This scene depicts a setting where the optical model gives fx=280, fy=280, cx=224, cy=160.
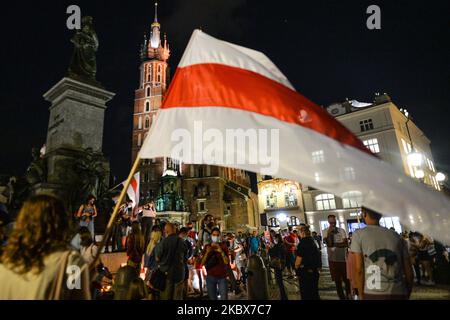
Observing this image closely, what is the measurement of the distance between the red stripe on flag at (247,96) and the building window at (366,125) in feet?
120

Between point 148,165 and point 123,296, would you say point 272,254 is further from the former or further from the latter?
point 148,165

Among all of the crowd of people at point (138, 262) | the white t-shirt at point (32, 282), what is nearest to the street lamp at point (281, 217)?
the crowd of people at point (138, 262)

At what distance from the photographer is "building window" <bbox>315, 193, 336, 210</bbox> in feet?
117

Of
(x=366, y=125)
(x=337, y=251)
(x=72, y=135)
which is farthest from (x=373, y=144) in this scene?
(x=72, y=135)

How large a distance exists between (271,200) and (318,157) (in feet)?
132

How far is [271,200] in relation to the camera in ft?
139

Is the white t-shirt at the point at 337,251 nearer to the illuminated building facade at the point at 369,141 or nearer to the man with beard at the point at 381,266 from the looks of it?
the man with beard at the point at 381,266

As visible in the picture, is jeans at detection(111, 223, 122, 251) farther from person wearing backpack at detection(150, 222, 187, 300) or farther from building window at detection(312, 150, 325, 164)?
building window at detection(312, 150, 325, 164)

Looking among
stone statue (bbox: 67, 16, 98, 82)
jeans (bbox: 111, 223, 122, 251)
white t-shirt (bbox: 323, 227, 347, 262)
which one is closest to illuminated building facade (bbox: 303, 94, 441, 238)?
white t-shirt (bbox: 323, 227, 347, 262)

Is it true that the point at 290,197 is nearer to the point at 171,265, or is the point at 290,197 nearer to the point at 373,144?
the point at 373,144

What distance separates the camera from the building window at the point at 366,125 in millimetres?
35594
